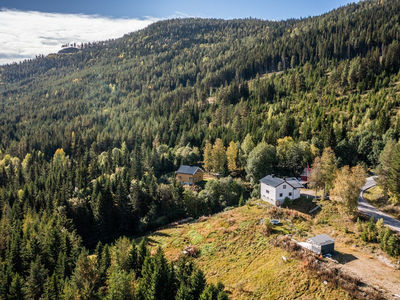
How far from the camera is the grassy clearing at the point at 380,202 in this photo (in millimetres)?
43938

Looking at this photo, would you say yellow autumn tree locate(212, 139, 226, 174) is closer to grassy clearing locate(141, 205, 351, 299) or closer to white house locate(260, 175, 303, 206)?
grassy clearing locate(141, 205, 351, 299)

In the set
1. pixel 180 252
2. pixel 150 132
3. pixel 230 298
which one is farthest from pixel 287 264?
pixel 150 132

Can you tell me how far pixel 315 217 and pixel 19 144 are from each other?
159m

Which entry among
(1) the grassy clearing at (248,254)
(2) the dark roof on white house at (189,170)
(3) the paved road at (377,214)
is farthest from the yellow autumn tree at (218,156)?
(3) the paved road at (377,214)

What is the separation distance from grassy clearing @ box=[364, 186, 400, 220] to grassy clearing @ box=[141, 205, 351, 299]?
13225 mm

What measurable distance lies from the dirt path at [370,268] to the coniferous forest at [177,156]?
647 inches

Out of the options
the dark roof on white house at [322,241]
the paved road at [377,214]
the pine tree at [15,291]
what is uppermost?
the dark roof on white house at [322,241]

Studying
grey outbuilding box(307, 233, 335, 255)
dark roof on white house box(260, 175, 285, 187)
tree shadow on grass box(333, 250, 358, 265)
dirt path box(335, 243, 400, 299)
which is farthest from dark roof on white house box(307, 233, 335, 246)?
dark roof on white house box(260, 175, 285, 187)

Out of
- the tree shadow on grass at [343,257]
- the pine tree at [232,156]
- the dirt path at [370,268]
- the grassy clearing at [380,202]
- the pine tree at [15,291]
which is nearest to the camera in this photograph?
the dirt path at [370,268]

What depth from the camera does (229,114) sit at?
121m

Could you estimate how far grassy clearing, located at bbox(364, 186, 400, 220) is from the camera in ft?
144

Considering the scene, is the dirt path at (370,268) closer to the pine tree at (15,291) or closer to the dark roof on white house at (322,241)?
the dark roof on white house at (322,241)

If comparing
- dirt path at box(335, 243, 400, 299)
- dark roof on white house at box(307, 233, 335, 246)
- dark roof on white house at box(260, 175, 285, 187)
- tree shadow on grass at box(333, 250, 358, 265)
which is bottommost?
tree shadow on grass at box(333, 250, 358, 265)

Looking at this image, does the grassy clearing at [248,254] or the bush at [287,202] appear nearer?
the grassy clearing at [248,254]
